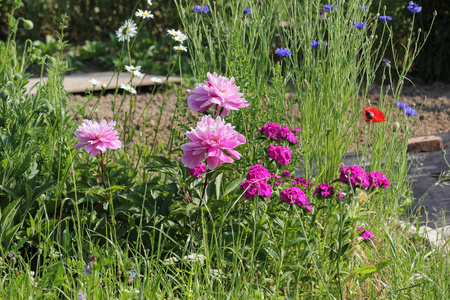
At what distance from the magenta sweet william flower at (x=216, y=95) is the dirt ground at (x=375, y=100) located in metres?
1.94

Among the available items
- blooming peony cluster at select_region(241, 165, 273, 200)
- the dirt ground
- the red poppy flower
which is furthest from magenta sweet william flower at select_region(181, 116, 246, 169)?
the dirt ground

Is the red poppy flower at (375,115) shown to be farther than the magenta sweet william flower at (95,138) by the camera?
Yes

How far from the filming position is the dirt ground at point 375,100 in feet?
13.9

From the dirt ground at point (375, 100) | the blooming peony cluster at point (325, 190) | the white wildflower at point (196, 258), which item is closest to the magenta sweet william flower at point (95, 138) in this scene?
the white wildflower at point (196, 258)

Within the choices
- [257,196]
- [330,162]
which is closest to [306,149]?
[330,162]

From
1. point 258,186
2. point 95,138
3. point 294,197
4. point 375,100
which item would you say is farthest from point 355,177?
point 375,100

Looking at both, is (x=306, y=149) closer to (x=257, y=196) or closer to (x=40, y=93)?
(x=257, y=196)

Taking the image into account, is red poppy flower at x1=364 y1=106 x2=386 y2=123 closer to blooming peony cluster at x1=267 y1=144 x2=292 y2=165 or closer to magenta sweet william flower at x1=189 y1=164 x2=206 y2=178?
blooming peony cluster at x1=267 y1=144 x2=292 y2=165

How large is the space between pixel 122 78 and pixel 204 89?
3329 mm

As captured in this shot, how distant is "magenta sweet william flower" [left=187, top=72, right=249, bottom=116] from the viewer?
188 cm

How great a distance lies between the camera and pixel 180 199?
212 centimetres

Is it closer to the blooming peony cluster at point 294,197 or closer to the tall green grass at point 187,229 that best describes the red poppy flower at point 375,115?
the tall green grass at point 187,229

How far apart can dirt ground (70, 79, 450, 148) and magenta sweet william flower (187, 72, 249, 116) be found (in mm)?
1939

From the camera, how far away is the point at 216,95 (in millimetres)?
1890
